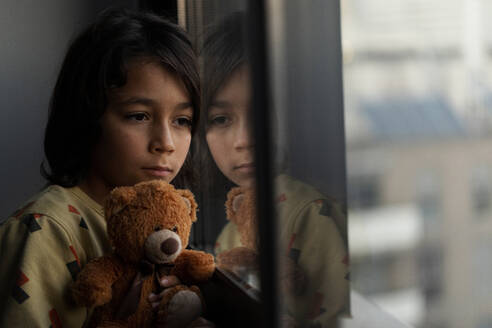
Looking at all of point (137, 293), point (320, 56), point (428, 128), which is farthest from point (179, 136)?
point (428, 128)

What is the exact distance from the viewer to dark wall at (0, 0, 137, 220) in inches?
45.9

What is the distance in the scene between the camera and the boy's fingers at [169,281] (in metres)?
0.66

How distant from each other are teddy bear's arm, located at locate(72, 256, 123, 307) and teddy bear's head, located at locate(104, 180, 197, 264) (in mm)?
26

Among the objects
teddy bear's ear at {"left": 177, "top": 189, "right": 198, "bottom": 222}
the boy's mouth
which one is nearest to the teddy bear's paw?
teddy bear's ear at {"left": 177, "top": 189, "right": 198, "bottom": 222}

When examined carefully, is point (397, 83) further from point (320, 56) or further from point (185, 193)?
point (185, 193)

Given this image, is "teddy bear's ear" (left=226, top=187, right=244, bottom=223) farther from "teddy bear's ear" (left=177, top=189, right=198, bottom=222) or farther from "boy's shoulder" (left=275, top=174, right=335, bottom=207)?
"boy's shoulder" (left=275, top=174, right=335, bottom=207)

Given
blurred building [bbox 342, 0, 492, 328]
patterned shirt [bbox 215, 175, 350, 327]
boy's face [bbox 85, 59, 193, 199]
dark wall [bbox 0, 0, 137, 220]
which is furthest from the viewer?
dark wall [bbox 0, 0, 137, 220]

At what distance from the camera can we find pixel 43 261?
2.12 feet

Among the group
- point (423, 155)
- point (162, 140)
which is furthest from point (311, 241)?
point (162, 140)

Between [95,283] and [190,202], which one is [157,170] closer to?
[190,202]

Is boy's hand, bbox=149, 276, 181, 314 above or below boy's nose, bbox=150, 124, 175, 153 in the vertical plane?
below

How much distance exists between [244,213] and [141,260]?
164mm

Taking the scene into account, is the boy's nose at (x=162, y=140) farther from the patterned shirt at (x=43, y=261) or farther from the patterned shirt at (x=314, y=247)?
the patterned shirt at (x=314, y=247)

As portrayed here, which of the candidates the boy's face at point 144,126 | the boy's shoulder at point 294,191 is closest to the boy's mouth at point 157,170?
the boy's face at point 144,126
